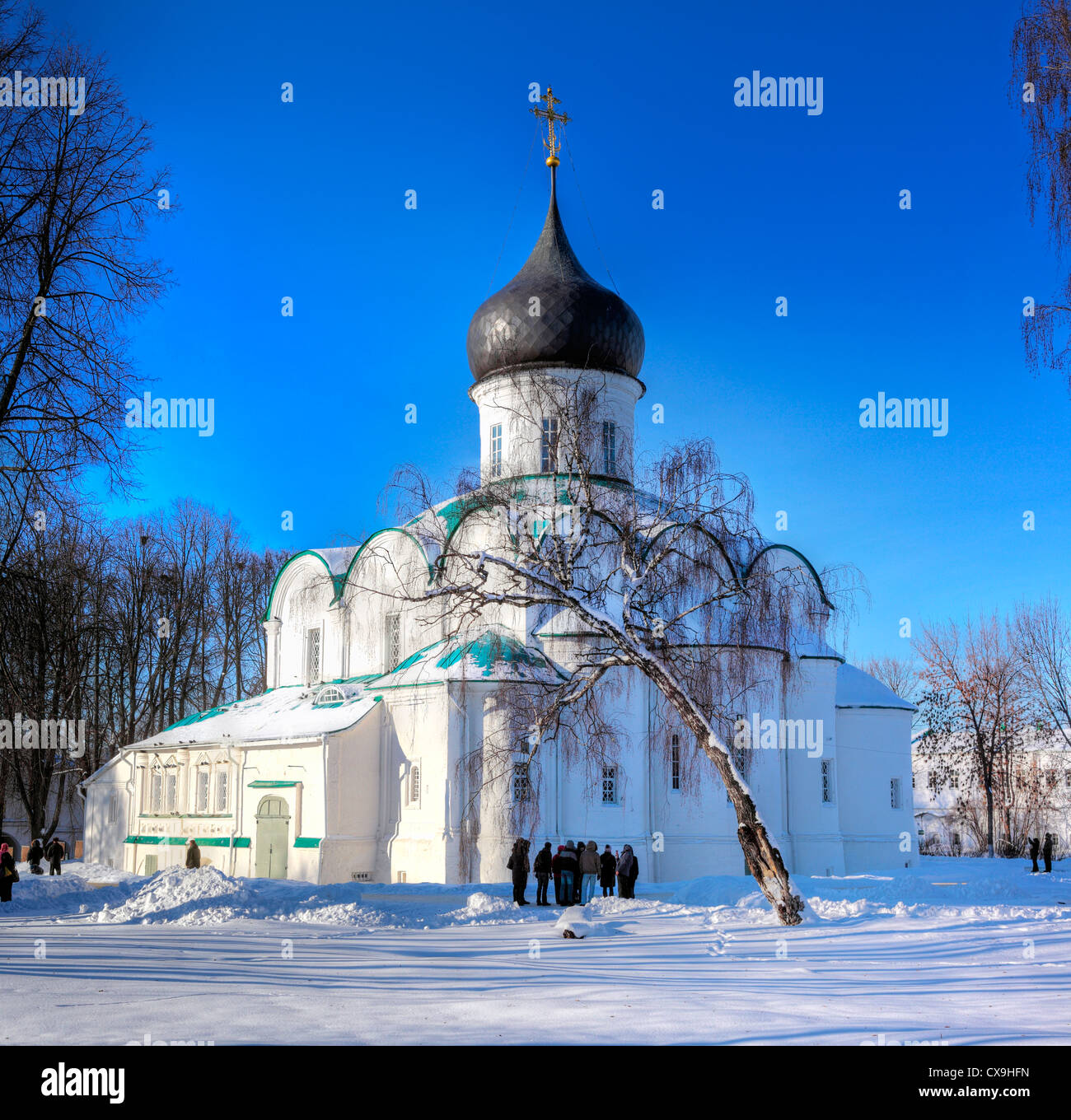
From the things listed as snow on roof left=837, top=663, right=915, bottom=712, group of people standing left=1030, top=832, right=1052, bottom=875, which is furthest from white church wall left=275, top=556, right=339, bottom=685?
group of people standing left=1030, top=832, right=1052, bottom=875

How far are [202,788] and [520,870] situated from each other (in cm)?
1313

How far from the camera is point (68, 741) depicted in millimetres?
27859

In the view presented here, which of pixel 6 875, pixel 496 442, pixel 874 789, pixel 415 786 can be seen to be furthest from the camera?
pixel 874 789

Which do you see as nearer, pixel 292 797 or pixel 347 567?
pixel 292 797

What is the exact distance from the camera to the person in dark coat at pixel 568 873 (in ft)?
58.2

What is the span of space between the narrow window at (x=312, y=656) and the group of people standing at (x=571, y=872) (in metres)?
11.4

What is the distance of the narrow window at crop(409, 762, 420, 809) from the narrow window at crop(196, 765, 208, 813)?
7291mm

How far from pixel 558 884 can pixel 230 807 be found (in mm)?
11263

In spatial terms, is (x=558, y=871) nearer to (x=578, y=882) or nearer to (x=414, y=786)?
(x=578, y=882)

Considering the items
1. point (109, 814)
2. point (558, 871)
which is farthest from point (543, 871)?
point (109, 814)

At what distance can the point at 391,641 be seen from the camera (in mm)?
26422

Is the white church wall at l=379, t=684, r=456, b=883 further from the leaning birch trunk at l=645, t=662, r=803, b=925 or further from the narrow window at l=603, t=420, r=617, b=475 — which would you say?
the leaning birch trunk at l=645, t=662, r=803, b=925

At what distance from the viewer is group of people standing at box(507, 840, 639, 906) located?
58.1 feet

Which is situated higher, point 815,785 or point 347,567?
point 347,567
